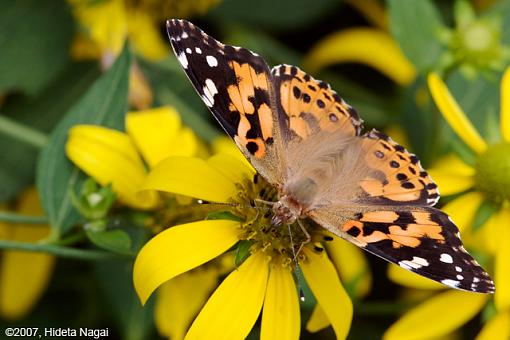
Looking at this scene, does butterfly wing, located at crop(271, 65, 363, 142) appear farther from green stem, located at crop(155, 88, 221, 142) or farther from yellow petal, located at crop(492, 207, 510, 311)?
green stem, located at crop(155, 88, 221, 142)

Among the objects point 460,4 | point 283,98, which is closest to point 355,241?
point 283,98

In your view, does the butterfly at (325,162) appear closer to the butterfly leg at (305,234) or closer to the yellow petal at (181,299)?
the butterfly leg at (305,234)

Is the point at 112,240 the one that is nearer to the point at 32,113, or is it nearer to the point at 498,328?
the point at 32,113

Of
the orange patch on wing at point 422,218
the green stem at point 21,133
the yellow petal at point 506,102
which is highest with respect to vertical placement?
the yellow petal at point 506,102

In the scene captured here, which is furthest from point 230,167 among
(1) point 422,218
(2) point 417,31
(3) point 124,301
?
(2) point 417,31

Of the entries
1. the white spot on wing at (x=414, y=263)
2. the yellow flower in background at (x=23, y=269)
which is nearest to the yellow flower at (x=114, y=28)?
the yellow flower in background at (x=23, y=269)

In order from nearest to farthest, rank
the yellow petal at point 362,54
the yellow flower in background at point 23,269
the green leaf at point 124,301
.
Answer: the green leaf at point 124,301, the yellow flower in background at point 23,269, the yellow petal at point 362,54
